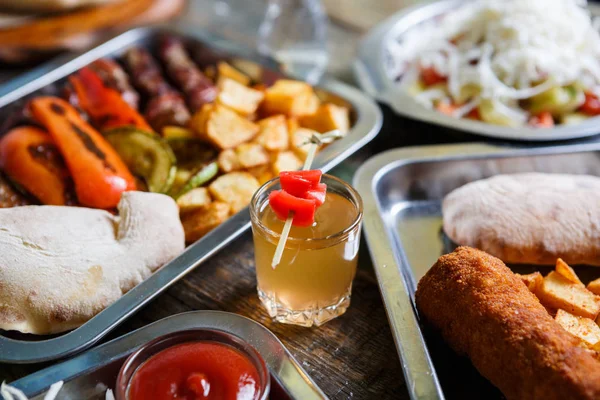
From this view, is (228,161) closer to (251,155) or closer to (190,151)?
(251,155)

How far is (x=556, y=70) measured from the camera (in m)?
3.21

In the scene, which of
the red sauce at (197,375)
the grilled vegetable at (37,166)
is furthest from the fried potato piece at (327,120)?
the red sauce at (197,375)

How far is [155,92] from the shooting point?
9.82ft

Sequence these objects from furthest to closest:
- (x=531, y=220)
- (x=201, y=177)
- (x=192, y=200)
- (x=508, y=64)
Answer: (x=508, y=64) < (x=201, y=177) < (x=192, y=200) < (x=531, y=220)

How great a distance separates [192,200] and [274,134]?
1.68 ft

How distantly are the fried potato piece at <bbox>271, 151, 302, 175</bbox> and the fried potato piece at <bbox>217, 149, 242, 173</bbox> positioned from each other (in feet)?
0.49

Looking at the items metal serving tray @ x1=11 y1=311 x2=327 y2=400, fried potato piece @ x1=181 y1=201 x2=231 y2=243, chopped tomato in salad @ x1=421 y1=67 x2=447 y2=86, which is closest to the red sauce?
metal serving tray @ x1=11 y1=311 x2=327 y2=400

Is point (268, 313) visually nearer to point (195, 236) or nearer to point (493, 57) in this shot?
point (195, 236)

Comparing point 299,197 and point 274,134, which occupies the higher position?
point 299,197

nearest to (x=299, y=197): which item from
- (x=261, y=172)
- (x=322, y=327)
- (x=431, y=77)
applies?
(x=322, y=327)

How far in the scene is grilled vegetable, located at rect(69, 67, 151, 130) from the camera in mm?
2754

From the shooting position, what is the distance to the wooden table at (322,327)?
180cm

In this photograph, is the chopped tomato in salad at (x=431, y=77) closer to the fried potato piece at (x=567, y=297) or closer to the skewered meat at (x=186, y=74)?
the skewered meat at (x=186, y=74)

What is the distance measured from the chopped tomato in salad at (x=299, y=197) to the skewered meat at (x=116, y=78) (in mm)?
1438
